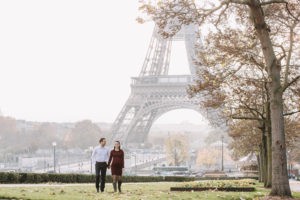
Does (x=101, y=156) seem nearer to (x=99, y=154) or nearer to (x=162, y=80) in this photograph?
(x=99, y=154)

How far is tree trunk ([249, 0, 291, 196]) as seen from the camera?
16.6 m

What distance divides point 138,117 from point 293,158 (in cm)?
2693

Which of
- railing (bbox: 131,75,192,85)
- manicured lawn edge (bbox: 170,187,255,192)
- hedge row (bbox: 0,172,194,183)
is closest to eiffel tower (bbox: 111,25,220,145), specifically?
railing (bbox: 131,75,192,85)

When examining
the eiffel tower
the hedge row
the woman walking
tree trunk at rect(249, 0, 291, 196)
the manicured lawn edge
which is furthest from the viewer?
the eiffel tower

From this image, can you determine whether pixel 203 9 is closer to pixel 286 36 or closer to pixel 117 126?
pixel 286 36

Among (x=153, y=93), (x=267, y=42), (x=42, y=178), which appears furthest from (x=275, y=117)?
(x=153, y=93)

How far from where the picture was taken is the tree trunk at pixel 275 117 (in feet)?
54.3

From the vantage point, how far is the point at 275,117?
1675cm

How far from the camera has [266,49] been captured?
1703cm

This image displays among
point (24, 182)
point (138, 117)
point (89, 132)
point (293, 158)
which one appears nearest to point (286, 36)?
point (24, 182)

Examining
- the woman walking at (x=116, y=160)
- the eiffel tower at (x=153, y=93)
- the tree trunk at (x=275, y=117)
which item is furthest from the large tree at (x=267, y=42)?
the eiffel tower at (x=153, y=93)

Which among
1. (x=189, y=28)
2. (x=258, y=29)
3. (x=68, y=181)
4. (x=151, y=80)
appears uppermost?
(x=189, y=28)

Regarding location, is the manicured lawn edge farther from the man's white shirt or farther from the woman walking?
the man's white shirt

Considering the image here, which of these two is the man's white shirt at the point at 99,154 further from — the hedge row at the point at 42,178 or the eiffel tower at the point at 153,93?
the eiffel tower at the point at 153,93
